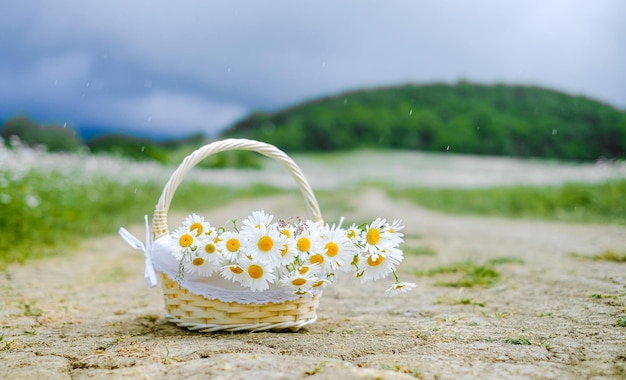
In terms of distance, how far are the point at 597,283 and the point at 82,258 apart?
4.73 meters

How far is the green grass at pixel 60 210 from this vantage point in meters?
5.87

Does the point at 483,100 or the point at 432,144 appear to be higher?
the point at 483,100

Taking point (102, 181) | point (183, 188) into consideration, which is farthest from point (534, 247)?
point (183, 188)

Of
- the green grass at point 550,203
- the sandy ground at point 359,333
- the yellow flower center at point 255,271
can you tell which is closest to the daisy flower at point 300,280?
the yellow flower center at point 255,271

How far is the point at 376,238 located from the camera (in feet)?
8.04

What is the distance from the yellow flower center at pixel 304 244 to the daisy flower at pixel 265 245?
0.09 m

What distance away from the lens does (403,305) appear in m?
3.26

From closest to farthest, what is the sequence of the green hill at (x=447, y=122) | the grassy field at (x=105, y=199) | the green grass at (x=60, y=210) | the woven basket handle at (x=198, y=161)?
the woven basket handle at (x=198, y=161), the green grass at (x=60, y=210), the grassy field at (x=105, y=199), the green hill at (x=447, y=122)

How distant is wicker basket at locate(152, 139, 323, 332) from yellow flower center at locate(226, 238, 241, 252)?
276mm

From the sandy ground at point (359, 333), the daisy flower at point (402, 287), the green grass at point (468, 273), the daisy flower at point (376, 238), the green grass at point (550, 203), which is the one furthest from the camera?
the green grass at point (550, 203)

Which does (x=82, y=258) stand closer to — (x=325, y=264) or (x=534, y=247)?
(x=325, y=264)

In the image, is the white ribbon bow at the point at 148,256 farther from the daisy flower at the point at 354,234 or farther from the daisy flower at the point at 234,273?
the daisy flower at the point at 354,234

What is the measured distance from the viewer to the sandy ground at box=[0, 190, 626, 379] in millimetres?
1946

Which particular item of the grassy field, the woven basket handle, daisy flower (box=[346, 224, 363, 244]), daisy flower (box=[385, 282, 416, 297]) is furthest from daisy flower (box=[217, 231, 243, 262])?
the grassy field
